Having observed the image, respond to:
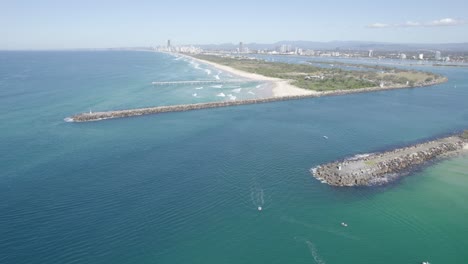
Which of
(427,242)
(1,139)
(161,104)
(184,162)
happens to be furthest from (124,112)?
(427,242)

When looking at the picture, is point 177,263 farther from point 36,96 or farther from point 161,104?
point 36,96

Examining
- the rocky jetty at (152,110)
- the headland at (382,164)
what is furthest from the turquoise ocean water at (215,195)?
the rocky jetty at (152,110)

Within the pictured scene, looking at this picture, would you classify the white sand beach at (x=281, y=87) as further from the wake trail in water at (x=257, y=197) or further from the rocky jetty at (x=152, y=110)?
the wake trail in water at (x=257, y=197)

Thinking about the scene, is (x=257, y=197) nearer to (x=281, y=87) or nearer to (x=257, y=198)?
(x=257, y=198)

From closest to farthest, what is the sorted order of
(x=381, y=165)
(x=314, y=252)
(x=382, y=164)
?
1. (x=314, y=252)
2. (x=381, y=165)
3. (x=382, y=164)

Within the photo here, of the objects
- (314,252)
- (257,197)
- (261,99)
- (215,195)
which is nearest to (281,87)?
(261,99)

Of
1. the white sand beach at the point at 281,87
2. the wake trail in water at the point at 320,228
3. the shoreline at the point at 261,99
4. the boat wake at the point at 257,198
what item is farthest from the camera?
the white sand beach at the point at 281,87
